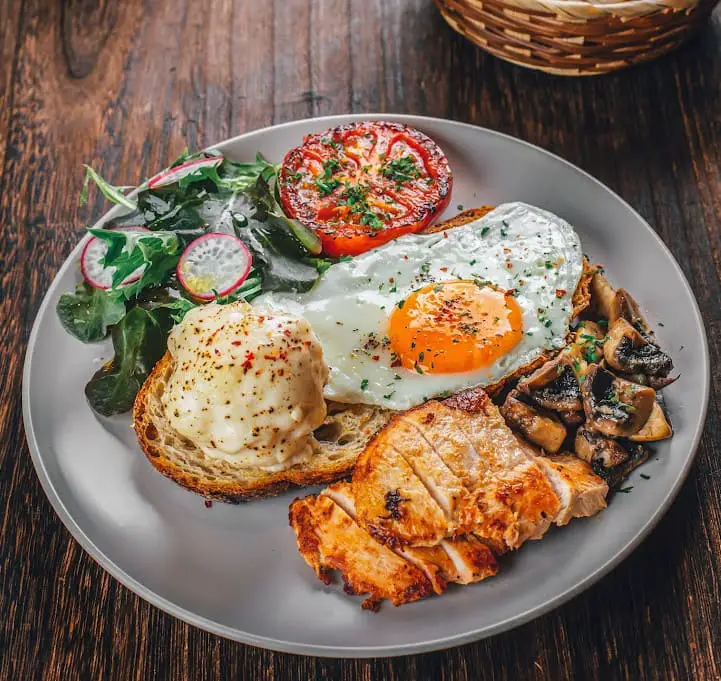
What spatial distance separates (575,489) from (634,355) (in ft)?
2.36

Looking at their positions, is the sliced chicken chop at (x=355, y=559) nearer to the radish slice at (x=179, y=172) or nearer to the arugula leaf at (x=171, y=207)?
the arugula leaf at (x=171, y=207)

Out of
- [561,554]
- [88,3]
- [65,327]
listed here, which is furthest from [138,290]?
[88,3]

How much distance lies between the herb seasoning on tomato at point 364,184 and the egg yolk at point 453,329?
53 centimetres

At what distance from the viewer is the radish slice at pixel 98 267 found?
4.29 meters

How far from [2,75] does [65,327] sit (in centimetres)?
266

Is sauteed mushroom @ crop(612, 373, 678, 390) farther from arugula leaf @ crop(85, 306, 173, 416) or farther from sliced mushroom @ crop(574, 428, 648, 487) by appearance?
arugula leaf @ crop(85, 306, 173, 416)

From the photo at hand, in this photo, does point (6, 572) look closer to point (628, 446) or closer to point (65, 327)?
point (65, 327)

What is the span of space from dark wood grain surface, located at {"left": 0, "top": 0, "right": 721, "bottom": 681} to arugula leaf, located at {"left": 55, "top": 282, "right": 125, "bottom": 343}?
636mm

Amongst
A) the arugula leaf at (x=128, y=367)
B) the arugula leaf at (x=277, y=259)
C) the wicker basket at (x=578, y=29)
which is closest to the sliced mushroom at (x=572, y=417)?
the arugula leaf at (x=277, y=259)

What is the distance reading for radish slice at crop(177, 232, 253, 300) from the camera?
13.8ft

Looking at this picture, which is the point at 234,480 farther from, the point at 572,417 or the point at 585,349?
the point at 585,349

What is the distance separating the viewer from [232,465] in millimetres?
3734

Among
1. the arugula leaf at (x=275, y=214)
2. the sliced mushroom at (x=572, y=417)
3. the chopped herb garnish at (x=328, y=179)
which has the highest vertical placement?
the chopped herb garnish at (x=328, y=179)

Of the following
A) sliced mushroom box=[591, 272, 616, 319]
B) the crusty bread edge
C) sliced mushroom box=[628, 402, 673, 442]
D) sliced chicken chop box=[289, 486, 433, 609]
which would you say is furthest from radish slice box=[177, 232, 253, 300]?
sliced mushroom box=[628, 402, 673, 442]
